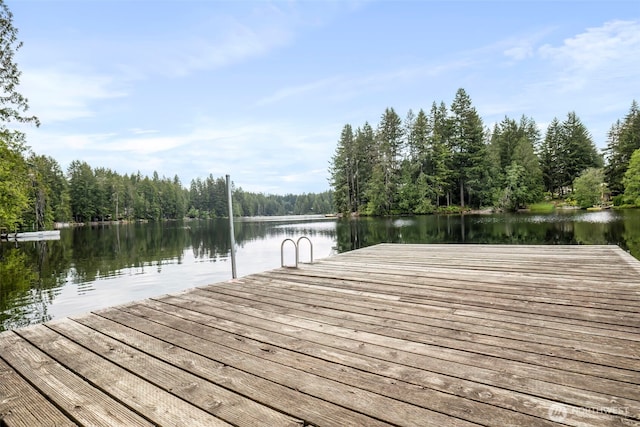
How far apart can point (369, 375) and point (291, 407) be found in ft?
1.74

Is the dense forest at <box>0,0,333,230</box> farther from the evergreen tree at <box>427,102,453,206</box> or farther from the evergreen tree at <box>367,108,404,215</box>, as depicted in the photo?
the evergreen tree at <box>427,102,453,206</box>

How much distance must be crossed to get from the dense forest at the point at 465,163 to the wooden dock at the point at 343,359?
42482 millimetres

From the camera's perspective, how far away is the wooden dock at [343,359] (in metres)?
1.52

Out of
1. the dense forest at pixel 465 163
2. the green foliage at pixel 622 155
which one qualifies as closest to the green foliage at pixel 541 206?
the dense forest at pixel 465 163

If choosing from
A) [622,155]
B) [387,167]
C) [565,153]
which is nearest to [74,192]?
[387,167]

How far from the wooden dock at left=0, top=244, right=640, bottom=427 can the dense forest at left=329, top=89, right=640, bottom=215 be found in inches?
1673

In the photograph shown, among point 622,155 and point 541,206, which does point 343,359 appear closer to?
point 541,206

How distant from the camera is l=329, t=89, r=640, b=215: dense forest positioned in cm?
4297

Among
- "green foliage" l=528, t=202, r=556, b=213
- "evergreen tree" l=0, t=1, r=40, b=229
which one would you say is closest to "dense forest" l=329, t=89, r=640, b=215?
"green foliage" l=528, t=202, r=556, b=213

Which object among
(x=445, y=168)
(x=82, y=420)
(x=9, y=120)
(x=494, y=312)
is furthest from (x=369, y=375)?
(x=445, y=168)

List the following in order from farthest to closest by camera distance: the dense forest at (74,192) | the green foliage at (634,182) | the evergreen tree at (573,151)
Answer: the evergreen tree at (573,151), the green foliage at (634,182), the dense forest at (74,192)

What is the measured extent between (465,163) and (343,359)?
159 feet

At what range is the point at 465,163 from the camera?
45344mm

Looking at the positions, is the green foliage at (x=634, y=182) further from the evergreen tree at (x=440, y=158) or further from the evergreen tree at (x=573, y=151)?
the evergreen tree at (x=440, y=158)
